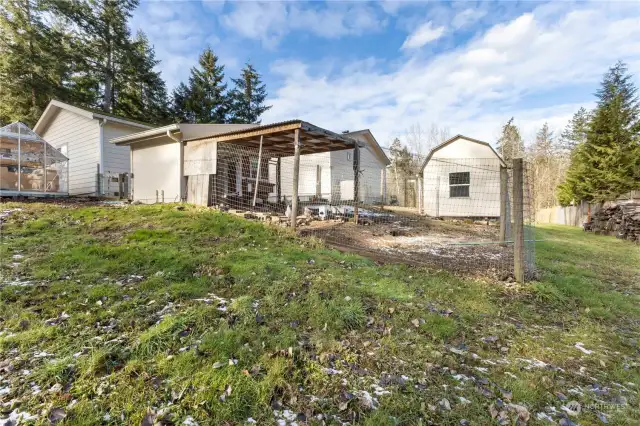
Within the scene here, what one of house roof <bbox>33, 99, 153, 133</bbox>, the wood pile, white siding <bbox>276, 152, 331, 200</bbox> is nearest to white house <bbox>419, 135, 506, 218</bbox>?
the wood pile

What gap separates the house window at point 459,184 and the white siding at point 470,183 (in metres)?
0.13

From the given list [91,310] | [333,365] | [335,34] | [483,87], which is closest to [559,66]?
[483,87]

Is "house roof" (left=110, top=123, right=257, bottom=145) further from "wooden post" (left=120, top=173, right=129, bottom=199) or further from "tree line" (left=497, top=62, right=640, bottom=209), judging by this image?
"tree line" (left=497, top=62, right=640, bottom=209)

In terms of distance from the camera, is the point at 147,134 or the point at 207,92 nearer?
the point at 147,134

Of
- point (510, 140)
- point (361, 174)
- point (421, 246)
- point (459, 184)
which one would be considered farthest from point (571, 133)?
point (421, 246)

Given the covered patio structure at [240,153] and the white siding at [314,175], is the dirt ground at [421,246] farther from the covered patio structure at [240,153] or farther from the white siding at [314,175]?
the white siding at [314,175]

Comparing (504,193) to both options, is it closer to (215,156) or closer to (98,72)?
(215,156)

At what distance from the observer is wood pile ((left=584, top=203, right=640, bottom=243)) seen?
10.1 m

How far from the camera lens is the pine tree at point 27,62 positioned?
16.5 metres

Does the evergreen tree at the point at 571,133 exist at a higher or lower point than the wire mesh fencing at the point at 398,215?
higher

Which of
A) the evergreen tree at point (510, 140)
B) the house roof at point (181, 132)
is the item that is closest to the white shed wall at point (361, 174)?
the house roof at point (181, 132)

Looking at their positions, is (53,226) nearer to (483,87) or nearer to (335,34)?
(335,34)

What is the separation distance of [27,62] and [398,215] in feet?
74.1

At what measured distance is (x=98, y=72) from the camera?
20516 millimetres
